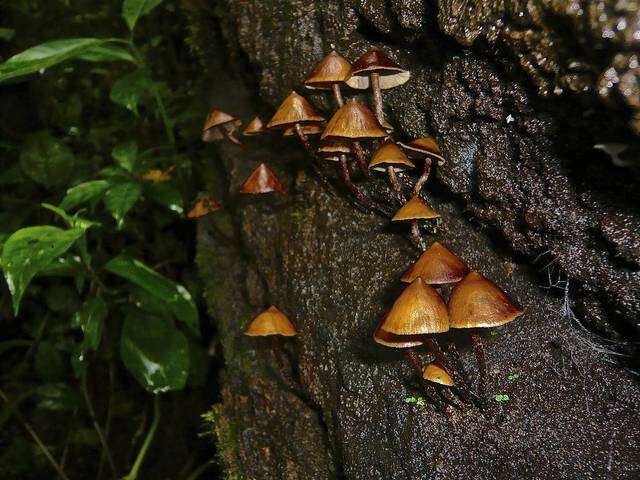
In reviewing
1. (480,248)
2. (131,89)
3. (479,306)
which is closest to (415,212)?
(480,248)

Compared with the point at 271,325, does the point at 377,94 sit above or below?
above

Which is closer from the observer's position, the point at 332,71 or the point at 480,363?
the point at 480,363

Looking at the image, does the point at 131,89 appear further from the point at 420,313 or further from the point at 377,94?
the point at 420,313

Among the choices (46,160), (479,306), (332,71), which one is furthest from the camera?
(46,160)

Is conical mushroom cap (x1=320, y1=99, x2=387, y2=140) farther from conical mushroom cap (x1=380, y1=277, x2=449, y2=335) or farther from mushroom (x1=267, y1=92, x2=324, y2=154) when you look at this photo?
conical mushroom cap (x1=380, y1=277, x2=449, y2=335)

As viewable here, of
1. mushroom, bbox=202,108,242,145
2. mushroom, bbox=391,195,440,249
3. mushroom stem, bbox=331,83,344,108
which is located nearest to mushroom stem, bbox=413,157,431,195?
mushroom, bbox=391,195,440,249

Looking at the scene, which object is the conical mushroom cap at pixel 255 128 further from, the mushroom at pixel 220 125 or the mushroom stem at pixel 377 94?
the mushroom stem at pixel 377 94
